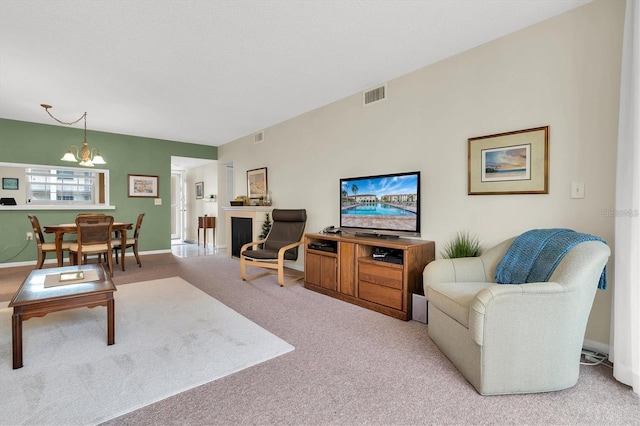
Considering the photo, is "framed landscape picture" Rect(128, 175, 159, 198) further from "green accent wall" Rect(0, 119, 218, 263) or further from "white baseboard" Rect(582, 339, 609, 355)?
"white baseboard" Rect(582, 339, 609, 355)

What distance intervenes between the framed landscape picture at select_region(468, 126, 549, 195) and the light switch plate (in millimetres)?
165

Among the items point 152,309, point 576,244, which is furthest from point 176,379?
point 576,244

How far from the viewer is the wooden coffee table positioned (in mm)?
2074

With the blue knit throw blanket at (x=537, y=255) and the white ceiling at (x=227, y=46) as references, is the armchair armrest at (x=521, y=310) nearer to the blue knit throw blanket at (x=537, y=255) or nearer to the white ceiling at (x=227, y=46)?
the blue knit throw blanket at (x=537, y=255)

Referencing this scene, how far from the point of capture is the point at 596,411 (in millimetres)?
1653

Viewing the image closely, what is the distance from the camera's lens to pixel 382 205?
366 cm

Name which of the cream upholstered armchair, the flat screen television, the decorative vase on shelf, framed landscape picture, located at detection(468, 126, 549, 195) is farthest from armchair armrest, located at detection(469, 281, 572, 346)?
the decorative vase on shelf

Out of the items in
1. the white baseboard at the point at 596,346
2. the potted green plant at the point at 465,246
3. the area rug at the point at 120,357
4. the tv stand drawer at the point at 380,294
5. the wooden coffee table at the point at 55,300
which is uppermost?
the potted green plant at the point at 465,246

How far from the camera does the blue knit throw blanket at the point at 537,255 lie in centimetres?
205

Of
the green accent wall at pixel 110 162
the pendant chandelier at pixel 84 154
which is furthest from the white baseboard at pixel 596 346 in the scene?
the green accent wall at pixel 110 162

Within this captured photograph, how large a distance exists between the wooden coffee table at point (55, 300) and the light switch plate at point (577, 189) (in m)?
3.63

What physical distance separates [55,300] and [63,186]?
510 centimetres

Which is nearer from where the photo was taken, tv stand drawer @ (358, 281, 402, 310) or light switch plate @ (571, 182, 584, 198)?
light switch plate @ (571, 182, 584, 198)

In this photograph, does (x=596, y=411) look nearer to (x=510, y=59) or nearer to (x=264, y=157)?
(x=510, y=59)
